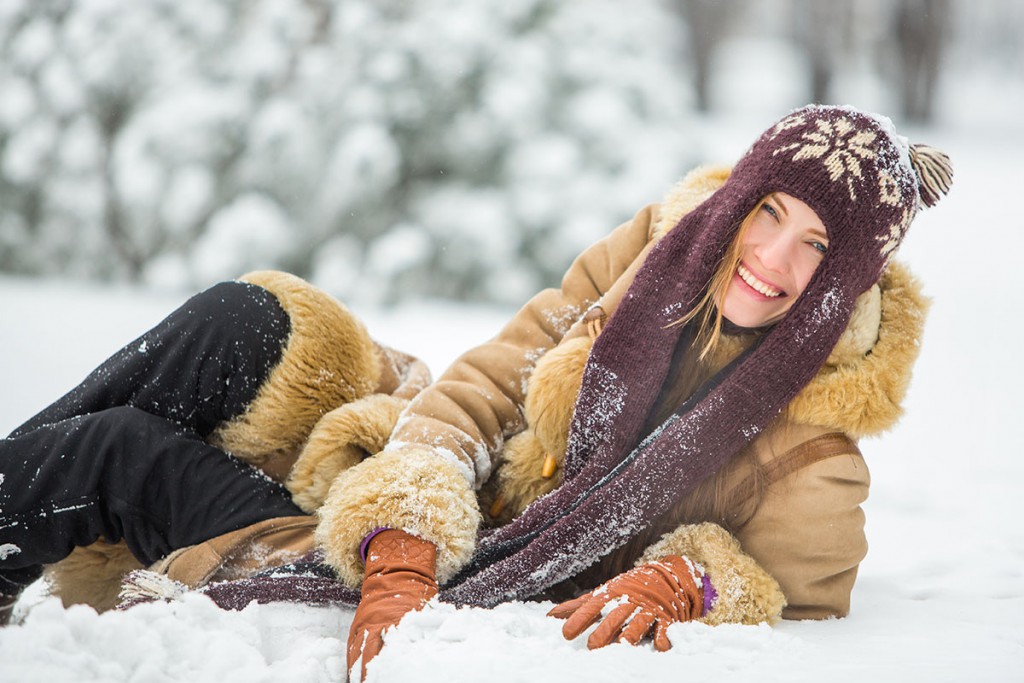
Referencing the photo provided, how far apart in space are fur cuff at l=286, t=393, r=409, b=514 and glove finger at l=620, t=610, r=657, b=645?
693 mm

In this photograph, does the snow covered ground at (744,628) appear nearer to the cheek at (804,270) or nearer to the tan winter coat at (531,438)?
the tan winter coat at (531,438)

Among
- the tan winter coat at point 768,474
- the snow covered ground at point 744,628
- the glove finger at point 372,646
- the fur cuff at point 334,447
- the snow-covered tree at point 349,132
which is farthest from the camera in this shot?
the snow-covered tree at point 349,132

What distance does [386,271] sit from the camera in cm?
502

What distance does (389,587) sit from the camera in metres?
1.54

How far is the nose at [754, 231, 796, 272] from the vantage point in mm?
1644

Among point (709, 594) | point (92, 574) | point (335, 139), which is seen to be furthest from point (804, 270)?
point (335, 139)

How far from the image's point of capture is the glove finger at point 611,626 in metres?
1.38

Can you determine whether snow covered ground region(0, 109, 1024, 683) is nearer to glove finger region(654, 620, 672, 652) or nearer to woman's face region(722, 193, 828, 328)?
glove finger region(654, 620, 672, 652)

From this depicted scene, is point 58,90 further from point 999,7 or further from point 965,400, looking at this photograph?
point 999,7

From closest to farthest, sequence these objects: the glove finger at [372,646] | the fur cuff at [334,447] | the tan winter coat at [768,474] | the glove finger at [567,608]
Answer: the glove finger at [372,646] < the glove finger at [567,608] < the tan winter coat at [768,474] < the fur cuff at [334,447]

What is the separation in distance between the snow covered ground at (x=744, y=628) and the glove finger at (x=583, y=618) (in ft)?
0.08

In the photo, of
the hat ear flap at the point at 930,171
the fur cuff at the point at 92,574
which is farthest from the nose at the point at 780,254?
the fur cuff at the point at 92,574

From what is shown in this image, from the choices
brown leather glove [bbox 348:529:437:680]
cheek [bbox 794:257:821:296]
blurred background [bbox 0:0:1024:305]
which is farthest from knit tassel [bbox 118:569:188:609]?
blurred background [bbox 0:0:1024:305]

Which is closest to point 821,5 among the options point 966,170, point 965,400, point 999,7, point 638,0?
point 999,7
